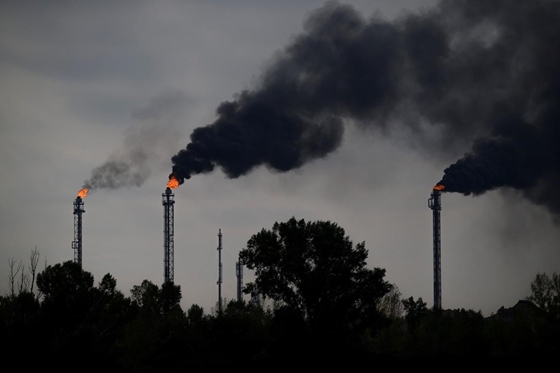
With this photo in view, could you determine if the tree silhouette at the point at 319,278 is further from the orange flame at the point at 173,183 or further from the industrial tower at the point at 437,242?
the industrial tower at the point at 437,242

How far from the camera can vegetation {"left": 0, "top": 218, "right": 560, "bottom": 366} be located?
71812 mm

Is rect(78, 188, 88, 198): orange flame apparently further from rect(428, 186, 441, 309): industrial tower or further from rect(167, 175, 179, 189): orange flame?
rect(428, 186, 441, 309): industrial tower

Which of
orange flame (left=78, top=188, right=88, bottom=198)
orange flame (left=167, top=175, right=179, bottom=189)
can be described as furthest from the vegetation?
orange flame (left=78, top=188, right=88, bottom=198)

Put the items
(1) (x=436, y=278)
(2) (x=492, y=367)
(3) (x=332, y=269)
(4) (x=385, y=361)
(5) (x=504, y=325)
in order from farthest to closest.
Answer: (1) (x=436, y=278) < (5) (x=504, y=325) < (3) (x=332, y=269) < (4) (x=385, y=361) < (2) (x=492, y=367)

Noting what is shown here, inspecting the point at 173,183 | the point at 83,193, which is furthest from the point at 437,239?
the point at 83,193

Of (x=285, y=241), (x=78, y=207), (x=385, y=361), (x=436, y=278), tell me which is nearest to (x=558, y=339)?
(x=385, y=361)

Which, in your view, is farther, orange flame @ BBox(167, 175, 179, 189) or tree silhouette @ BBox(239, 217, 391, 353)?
orange flame @ BBox(167, 175, 179, 189)

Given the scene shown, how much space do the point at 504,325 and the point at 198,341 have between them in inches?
1455

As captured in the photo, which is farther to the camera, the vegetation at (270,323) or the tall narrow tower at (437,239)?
the tall narrow tower at (437,239)

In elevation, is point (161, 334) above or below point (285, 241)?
below

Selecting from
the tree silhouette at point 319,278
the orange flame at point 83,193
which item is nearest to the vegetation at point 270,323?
the tree silhouette at point 319,278

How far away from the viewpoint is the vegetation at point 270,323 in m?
71.8

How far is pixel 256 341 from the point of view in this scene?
86.5m

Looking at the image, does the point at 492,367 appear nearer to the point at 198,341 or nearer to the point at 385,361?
the point at 385,361
